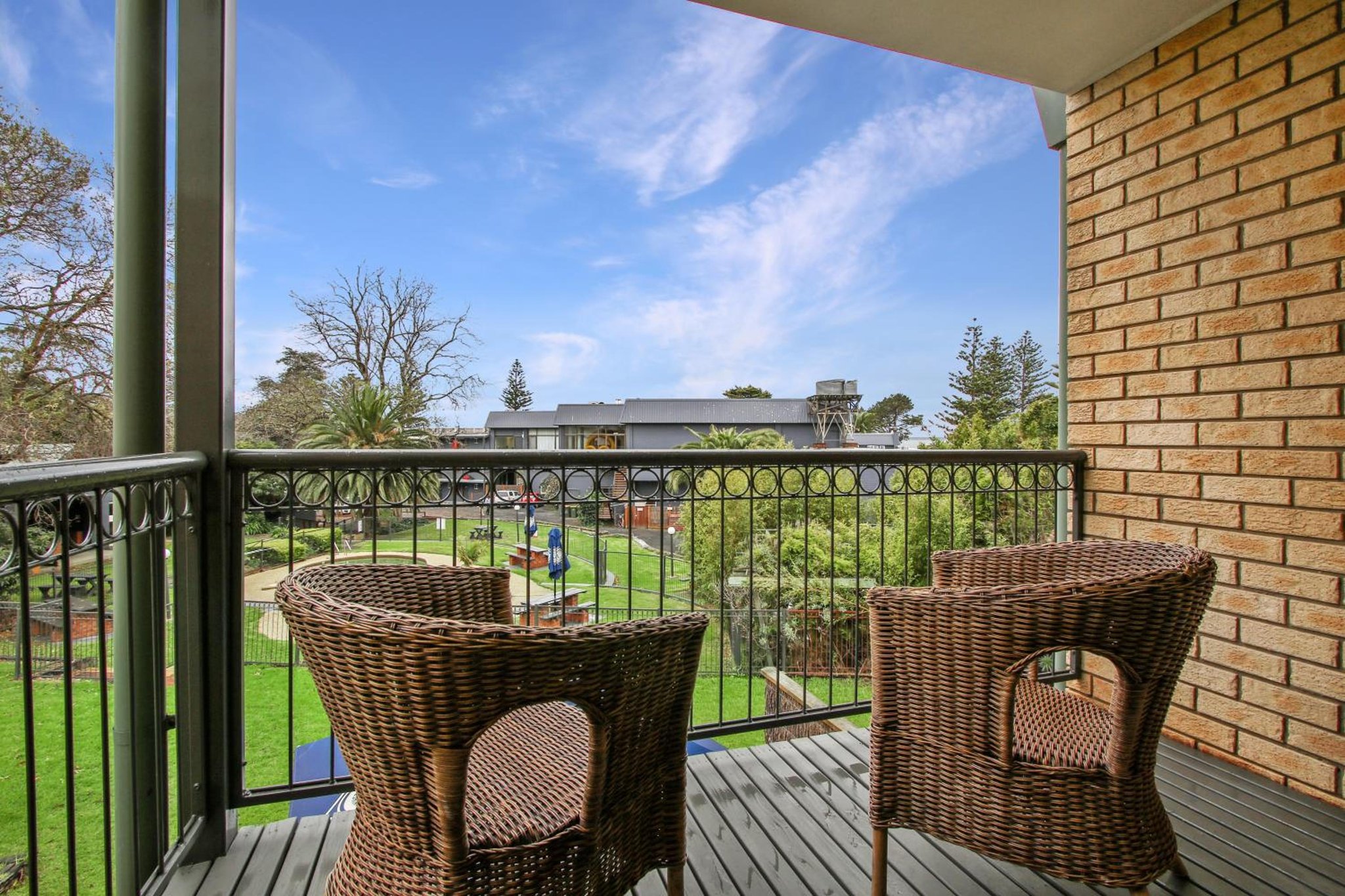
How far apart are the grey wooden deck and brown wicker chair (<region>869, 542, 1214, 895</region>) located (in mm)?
312

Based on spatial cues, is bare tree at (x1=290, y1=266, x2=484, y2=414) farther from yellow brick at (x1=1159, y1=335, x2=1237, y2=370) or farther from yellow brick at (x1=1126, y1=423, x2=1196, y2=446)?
yellow brick at (x1=1159, y1=335, x2=1237, y2=370)

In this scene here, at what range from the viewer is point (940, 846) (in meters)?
1.66

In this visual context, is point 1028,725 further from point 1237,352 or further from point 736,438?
point 736,438

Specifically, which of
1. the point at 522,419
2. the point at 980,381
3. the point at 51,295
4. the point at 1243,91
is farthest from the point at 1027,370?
the point at 51,295

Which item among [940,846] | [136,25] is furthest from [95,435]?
[940,846]

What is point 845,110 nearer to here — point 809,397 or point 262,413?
point 809,397

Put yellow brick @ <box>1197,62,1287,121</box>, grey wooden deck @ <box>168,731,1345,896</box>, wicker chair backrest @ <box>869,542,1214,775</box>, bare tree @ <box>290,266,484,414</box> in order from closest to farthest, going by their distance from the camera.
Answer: wicker chair backrest @ <box>869,542,1214,775</box> < grey wooden deck @ <box>168,731,1345,896</box> < yellow brick @ <box>1197,62,1287,121</box> < bare tree @ <box>290,266,484,414</box>

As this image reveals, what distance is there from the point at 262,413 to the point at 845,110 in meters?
24.7

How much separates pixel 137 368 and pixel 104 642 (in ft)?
2.07

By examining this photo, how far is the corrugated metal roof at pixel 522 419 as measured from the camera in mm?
13920

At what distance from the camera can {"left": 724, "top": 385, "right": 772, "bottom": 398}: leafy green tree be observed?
22.0m

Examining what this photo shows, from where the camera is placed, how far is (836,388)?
11664 mm

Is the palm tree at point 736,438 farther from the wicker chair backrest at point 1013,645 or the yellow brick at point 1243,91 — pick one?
the wicker chair backrest at point 1013,645

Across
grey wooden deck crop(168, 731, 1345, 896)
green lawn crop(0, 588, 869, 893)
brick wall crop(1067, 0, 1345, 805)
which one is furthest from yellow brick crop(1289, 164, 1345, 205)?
green lawn crop(0, 588, 869, 893)
